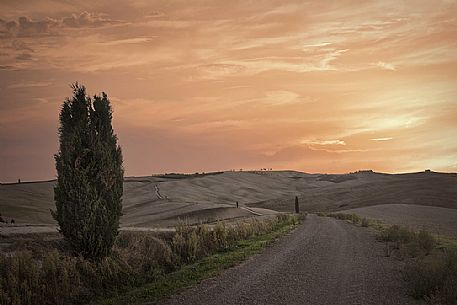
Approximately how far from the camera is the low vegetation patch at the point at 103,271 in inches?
500

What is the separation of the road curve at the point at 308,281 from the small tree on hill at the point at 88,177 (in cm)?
599

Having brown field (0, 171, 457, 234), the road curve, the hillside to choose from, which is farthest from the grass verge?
the hillside

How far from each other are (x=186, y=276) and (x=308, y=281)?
395cm

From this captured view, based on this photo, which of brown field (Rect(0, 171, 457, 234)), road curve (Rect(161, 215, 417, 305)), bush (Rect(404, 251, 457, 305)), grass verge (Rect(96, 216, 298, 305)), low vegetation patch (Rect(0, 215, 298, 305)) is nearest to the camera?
bush (Rect(404, 251, 457, 305))

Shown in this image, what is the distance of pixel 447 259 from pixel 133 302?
29.0 ft

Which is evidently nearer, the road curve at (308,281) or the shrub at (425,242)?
the road curve at (308,281)

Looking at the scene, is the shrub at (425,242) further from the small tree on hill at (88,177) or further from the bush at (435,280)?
the small tree on hill at (88,177)

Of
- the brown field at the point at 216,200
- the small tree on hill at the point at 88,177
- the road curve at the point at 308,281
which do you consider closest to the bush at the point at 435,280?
the road curve at the point at 308,281

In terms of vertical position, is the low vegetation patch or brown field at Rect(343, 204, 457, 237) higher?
the low vegetation patch

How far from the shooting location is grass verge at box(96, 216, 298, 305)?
11598 millimetres

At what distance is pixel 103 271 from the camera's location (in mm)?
14719

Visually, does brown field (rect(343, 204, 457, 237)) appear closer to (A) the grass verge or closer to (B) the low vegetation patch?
(A) the grass verge

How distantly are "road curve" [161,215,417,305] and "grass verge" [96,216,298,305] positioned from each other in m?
0.47

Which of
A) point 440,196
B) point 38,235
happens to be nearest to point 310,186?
point 440,196
